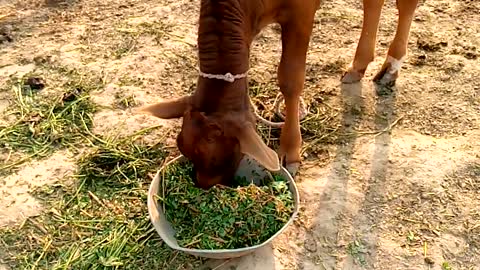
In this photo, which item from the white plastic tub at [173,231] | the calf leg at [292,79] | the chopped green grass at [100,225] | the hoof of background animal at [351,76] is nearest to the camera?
the white plastic tub at [173,231]

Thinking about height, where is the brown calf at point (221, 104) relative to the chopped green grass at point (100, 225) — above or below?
above

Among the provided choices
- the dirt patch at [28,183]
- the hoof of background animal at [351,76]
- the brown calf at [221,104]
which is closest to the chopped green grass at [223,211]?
the brown calf at [221,104]

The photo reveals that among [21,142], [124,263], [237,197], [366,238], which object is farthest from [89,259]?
[366,238]

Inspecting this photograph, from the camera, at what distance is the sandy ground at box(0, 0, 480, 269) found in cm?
395

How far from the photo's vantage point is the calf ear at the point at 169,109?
3.74 meters

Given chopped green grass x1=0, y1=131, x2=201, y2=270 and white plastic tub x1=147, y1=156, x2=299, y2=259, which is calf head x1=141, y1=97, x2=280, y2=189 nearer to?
white plastic tub x1=147, y1=156, x2=299, y2=259

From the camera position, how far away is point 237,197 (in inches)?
153

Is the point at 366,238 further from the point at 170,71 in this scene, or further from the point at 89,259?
the point at 170,71

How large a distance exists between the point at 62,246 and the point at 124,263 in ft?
1.32

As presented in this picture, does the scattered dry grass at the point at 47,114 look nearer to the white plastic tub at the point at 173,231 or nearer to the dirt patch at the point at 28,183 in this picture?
the dirt patch at the point at 28,183

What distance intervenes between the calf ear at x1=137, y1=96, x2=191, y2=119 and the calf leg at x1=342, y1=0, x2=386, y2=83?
1.75 metres

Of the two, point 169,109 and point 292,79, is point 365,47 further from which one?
point 169,109

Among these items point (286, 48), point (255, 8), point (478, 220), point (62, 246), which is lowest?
point (62, 246)

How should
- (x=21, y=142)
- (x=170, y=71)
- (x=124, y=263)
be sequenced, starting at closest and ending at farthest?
(x=124, y=263) → (x=21, y=142) → (x=170, y=71)
